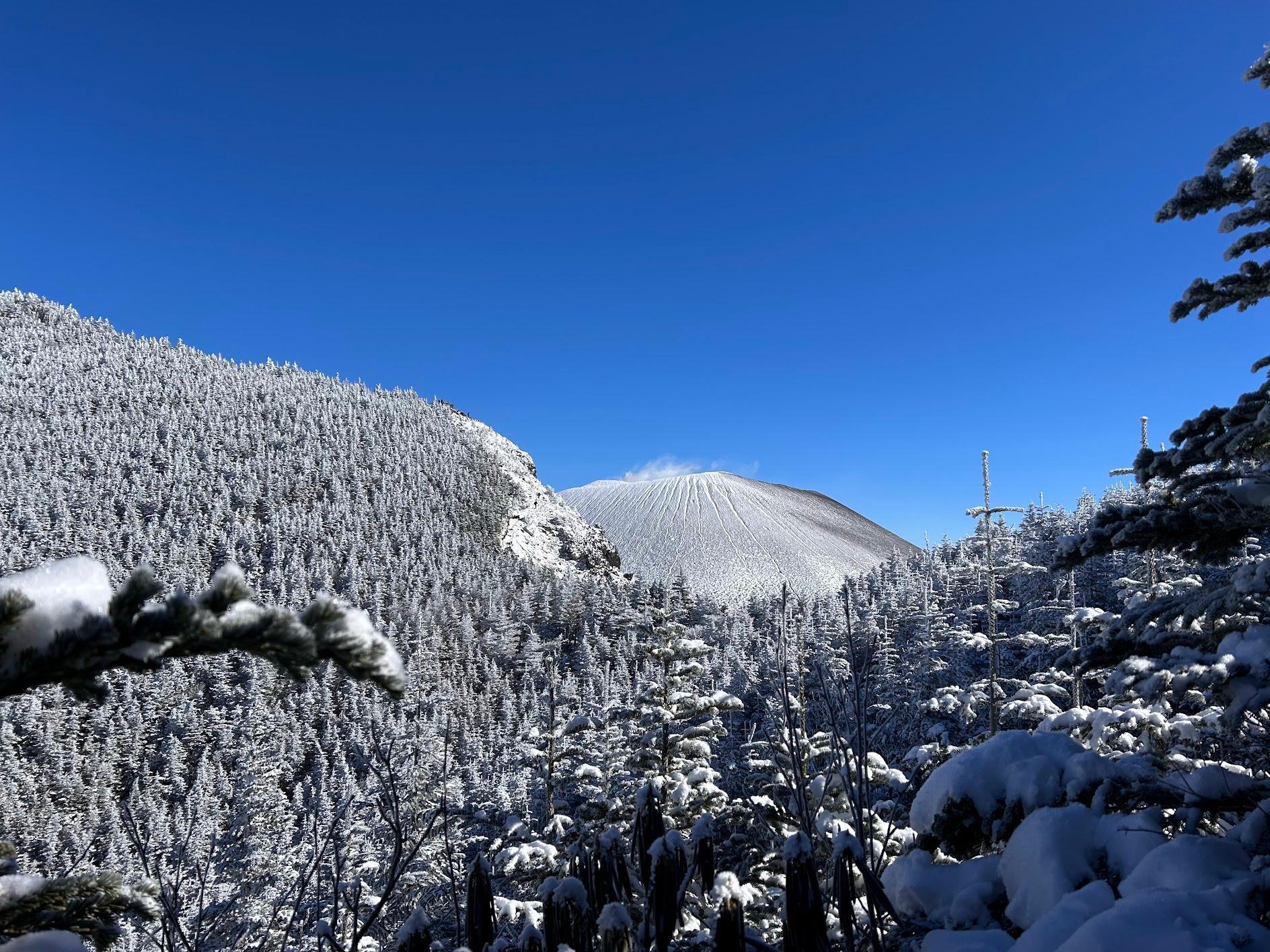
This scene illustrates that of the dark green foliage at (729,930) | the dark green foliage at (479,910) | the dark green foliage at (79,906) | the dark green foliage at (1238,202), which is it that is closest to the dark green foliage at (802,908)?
the dark green foliage at (729,930)

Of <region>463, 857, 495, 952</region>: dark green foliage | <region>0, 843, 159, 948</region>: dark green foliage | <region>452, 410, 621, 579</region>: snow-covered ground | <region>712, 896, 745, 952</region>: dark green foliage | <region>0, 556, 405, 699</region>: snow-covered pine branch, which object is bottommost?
<region>463, 857, 495, 952</region>: dark green foliage

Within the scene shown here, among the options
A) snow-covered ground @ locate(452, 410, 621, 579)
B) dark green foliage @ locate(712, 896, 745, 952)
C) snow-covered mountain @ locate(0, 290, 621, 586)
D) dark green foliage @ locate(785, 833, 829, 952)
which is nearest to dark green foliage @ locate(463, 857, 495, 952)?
dark green foliage @ locate(712, 896, 745, 952)

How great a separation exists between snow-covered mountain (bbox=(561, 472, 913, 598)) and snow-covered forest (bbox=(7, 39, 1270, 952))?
35.1 meters

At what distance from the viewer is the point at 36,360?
152 meters

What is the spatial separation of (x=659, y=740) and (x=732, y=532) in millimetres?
129108

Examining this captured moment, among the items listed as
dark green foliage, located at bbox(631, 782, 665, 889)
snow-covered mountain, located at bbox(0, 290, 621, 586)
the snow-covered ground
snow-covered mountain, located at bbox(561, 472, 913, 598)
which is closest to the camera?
dark green foliage, located at bbox(631, 782, 665, 889)

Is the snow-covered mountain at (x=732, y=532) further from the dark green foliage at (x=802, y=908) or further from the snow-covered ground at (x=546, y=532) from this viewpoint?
the dark green foliage at (x=802, y=908)

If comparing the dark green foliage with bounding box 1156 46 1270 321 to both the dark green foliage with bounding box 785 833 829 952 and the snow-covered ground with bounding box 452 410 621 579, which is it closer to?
the dark green foliage with bounding box 785 833 829 952

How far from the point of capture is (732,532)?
5541 inches

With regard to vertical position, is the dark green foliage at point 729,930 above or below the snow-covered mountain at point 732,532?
below

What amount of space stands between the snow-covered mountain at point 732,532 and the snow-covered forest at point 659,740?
1381 inches

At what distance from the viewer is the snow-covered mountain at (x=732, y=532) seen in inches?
5010

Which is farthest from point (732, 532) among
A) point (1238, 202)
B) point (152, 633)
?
point (152, 633)

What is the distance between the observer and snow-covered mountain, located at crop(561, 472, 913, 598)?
12725cm
